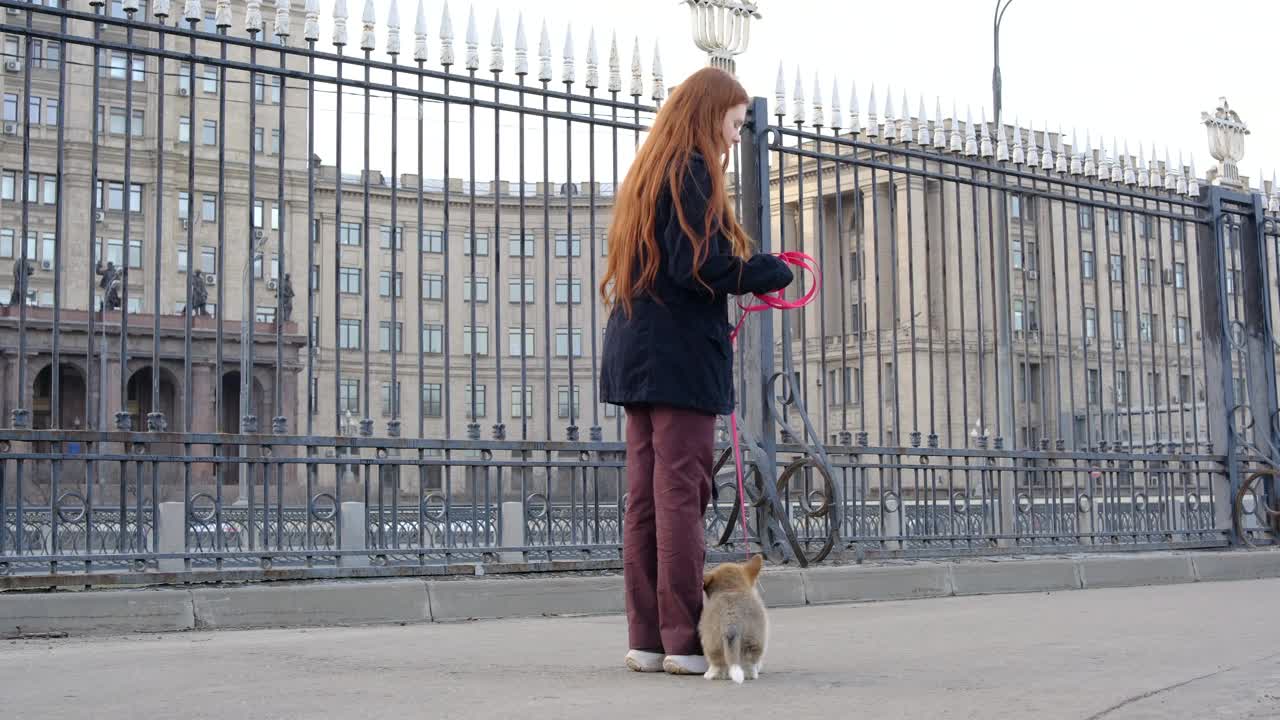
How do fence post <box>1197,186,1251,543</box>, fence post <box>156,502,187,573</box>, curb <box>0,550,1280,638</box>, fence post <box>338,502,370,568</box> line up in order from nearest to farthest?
curb <box>0,550,1280,638</box> → fence post <box>156,502,187,573</box> → fence post <box>338,502,370,568</box> → fence post <box>1197,186,1251,543</box>

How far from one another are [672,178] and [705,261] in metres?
0.33

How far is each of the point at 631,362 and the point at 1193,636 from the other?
11.2ft

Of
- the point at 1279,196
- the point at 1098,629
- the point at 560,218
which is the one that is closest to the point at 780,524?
the point at 1098,629

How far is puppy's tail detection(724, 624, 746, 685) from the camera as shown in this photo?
4609mm

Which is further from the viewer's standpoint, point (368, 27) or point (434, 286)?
point (434, 286)

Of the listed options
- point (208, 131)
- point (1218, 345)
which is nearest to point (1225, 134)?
point (1218, 345)

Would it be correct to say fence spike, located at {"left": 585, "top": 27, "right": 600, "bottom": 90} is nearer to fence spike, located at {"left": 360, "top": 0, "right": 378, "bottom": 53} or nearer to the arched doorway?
fence spike, located at {"left": 360, "top": 0, "right": 378, "bottom": 53}

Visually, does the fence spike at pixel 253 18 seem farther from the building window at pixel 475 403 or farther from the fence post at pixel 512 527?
the fence post at pixel 512 527

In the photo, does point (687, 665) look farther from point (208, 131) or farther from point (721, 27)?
point (208, 131)

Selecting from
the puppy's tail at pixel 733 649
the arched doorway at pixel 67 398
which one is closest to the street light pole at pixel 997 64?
the puppy's tail at pixel 733 649

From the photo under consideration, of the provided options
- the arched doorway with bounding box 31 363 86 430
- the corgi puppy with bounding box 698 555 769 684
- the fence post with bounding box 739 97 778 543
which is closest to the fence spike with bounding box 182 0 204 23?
the fence post with bounding box 739 97 778 543

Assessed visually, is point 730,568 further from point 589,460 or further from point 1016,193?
point 1016,193

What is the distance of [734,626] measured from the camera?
15.3 ft

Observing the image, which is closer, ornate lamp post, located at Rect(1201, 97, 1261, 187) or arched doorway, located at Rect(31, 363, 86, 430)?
ornate lamp post, located at Rect(1201, 97, 1261, 187)
